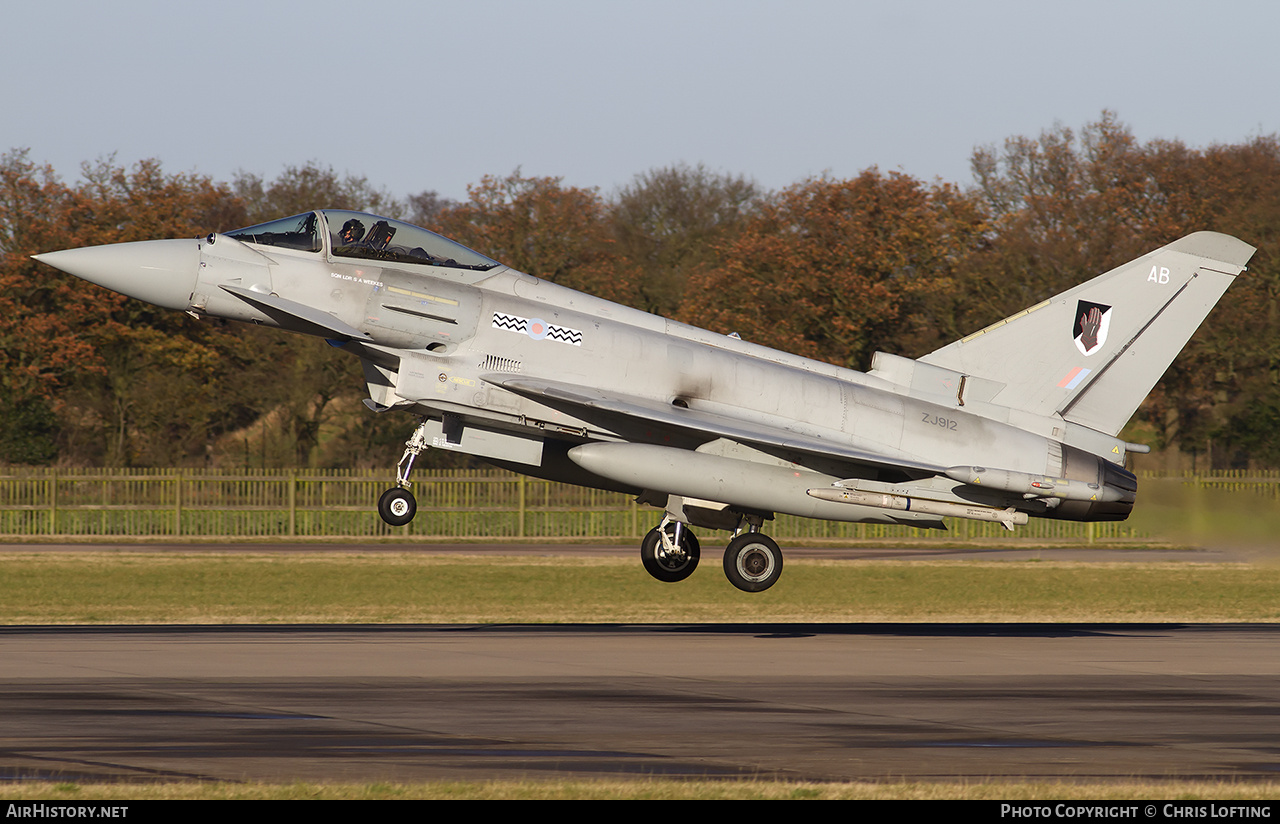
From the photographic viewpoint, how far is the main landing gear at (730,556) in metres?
20.3

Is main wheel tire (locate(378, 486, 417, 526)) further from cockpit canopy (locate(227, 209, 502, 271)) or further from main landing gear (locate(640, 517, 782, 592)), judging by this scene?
main landing gear (locate(640, 517, 782, 592))

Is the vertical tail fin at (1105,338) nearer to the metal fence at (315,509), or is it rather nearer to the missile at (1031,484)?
the missile at (1031,484)

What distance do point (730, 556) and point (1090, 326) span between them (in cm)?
656

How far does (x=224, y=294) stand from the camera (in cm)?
1823

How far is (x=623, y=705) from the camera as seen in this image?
12.8m

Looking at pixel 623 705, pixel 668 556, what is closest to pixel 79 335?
pixel 668 556

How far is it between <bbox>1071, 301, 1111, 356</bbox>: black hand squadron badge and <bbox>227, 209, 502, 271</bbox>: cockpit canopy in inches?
367

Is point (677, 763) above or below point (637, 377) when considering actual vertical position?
below

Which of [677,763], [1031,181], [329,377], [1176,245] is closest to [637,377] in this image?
[1176,245]

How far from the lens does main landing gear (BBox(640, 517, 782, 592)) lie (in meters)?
20.3

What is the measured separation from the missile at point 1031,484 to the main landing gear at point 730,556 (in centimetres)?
293

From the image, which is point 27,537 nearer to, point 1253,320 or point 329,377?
point 329,377

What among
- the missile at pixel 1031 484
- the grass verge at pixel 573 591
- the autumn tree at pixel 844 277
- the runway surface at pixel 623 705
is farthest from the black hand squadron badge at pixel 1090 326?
the autumn tree at pixel 844 277

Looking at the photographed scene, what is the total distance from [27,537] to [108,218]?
1415cm
